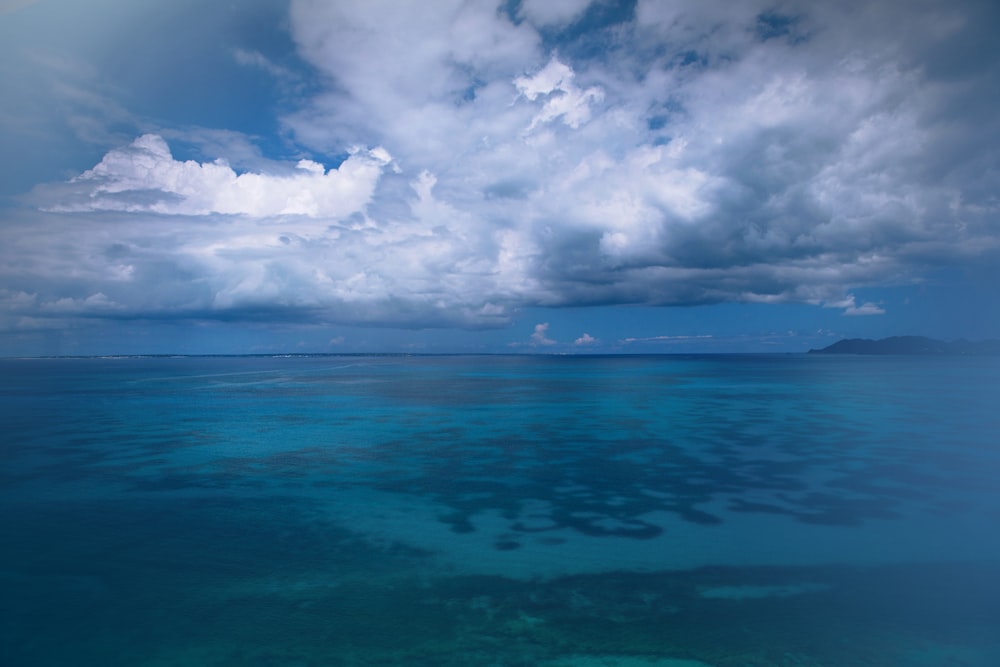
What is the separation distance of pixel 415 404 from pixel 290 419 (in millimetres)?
14873

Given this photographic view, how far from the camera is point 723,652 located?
11.8 m

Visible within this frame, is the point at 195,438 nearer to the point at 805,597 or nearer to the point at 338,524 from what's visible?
the point at 338,524

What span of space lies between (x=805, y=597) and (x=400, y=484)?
15954 mm

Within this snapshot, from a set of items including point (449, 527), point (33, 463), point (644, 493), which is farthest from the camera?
point (33, 463)

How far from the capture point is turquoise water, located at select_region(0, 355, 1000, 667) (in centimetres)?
1223

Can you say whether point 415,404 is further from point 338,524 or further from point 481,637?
point 481,637

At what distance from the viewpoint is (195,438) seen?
123ft

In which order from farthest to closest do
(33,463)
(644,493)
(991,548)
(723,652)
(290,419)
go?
→ (290,419), (33,463), (644,493), (991,548), (723,652)

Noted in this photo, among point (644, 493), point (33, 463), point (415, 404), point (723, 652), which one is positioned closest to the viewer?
point (723, 652)

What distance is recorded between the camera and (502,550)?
1719 cm

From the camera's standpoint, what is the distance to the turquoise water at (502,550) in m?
12.2

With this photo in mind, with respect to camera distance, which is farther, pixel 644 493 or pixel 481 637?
pixel 644 493

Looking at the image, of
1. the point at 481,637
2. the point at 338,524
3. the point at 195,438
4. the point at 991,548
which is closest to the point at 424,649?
the point at 481,637

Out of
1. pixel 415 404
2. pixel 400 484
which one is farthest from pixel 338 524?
pixel 415 404
